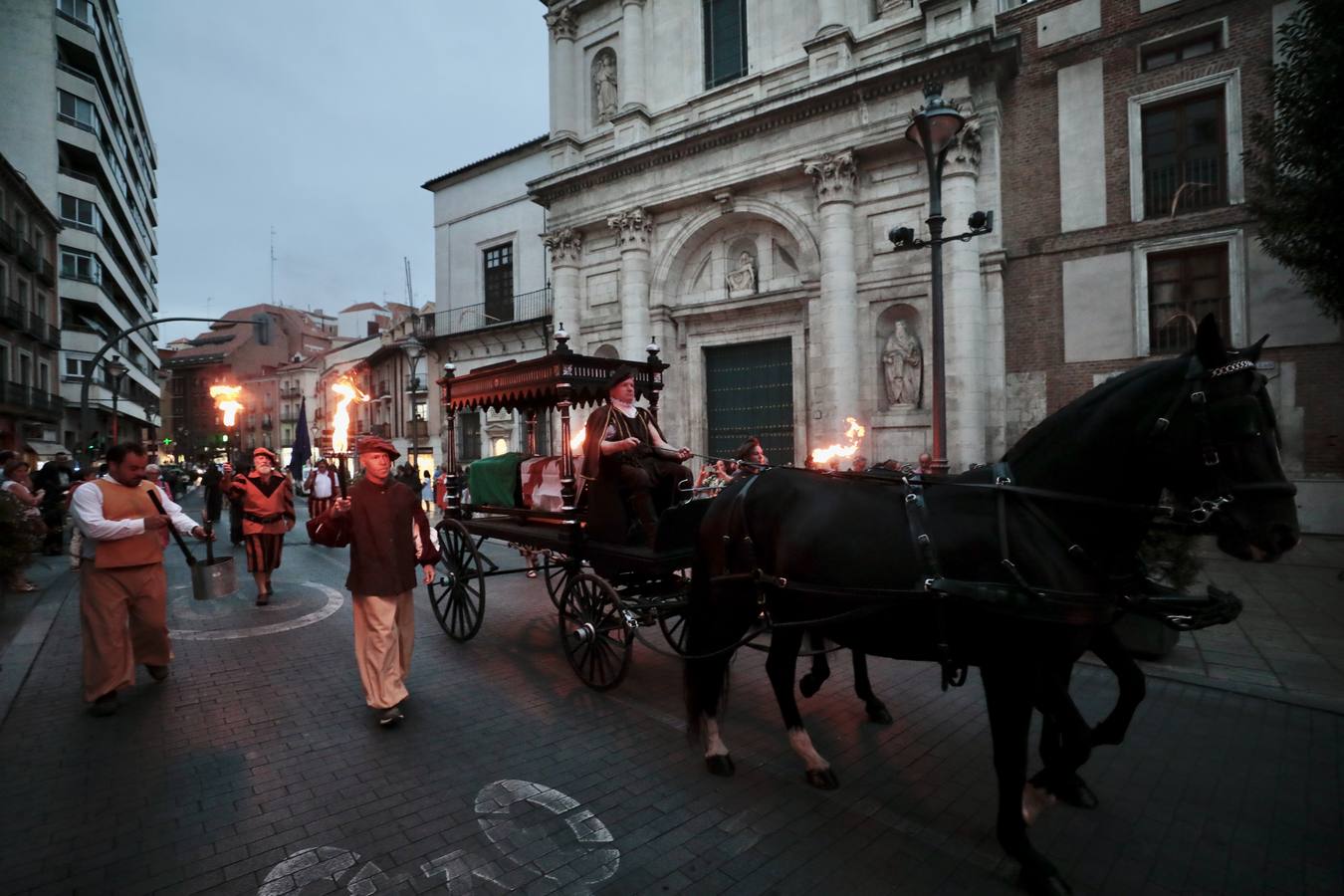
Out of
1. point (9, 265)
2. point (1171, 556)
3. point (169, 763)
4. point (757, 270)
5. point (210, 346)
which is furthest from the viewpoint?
point (210, 346)

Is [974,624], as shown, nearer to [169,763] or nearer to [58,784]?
[169,763]

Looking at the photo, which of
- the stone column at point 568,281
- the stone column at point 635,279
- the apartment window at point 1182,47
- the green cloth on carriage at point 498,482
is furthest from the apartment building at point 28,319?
the apartment window at point 1182,47

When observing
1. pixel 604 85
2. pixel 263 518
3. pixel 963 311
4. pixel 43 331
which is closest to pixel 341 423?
pixel 263 518

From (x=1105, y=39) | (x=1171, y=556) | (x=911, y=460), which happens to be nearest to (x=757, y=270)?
(x=911, y=460)

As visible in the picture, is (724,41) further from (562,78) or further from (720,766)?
(720,766)

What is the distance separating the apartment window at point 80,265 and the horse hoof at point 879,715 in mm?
44064

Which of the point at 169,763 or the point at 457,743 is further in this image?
the point at 457,743

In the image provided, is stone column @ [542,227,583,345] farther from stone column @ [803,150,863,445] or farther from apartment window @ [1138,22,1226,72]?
apartment window @ [1138,22,1226,72]

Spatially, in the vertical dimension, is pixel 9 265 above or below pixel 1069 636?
above

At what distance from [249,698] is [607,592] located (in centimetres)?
309

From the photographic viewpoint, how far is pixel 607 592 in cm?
497

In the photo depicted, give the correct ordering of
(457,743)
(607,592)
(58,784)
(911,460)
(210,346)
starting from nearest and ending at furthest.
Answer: (58,784) < (457,743) < (607,592) < (911,460) < (210,346)

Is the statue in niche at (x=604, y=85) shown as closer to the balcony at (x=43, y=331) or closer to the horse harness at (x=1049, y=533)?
the horse harness at (x=1049, y=533)

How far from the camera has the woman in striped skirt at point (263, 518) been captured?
868cm
